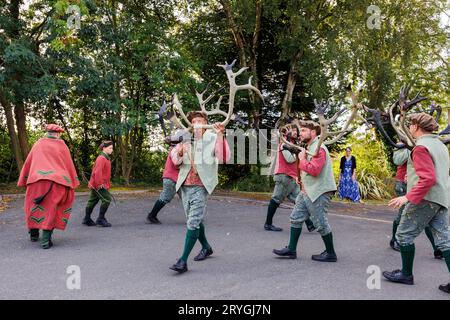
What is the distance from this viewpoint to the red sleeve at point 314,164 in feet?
16.8

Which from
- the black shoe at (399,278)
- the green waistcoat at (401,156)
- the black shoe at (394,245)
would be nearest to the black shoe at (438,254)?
the black shoe at (394,245)

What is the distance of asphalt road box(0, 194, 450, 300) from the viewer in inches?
159

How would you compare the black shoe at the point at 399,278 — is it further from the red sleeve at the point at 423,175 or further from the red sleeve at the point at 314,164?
the red sleeve at the point at 314,164

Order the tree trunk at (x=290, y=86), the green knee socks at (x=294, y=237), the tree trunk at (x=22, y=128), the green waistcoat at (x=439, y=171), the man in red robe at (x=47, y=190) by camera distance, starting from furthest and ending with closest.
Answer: the tree trunk at (x=290, y=86) → the tree trunk at (x=22, y=128) → the man in red robe at (x=47, y=190) → the green knee socks at (x=294, y=237) → the green waistcoat at (x=439, y=171)

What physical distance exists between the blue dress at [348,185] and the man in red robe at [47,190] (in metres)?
8.53

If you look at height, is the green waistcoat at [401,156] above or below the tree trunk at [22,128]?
below

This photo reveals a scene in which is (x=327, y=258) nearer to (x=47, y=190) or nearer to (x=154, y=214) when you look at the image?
(x=154, y=214)

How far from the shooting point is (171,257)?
538 centimetres

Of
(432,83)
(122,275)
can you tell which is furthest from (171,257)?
(432,83)

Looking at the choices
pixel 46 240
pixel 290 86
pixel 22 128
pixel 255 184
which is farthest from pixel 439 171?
pixel 22 128

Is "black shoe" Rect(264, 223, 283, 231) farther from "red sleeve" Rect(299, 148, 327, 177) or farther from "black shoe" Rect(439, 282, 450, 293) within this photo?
"black shoe" Rect(439, 282, 450, 293)

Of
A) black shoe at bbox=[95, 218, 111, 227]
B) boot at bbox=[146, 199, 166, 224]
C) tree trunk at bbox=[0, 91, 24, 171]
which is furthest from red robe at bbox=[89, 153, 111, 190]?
tree trunk at bbox=[0, 91, 24, 171]

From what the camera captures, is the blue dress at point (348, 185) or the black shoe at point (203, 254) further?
the blue dress at point (348, 185)

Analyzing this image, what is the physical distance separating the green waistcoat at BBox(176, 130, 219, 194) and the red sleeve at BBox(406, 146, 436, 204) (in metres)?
2.11
